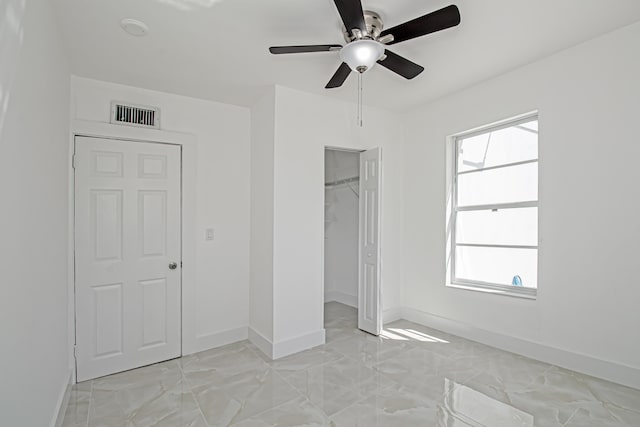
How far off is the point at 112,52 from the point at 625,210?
4103mm

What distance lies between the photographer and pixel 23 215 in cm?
143

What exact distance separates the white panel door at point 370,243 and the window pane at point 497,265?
3.20 feet

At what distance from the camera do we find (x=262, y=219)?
132 inches

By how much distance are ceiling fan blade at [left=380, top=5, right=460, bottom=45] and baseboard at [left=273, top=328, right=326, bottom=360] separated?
2753 mm

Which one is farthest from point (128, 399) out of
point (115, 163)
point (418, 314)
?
point (418, 314)

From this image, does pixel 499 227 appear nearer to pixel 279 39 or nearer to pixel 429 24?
pixel 429 24

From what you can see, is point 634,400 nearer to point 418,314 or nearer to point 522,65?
point 418,314

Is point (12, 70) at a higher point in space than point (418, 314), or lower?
higher

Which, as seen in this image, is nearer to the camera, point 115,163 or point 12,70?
point 12,70

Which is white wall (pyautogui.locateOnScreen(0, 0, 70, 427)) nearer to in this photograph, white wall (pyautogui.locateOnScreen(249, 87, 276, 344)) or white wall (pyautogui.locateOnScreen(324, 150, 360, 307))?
white wall (pyautogui.locateOnScreen(249, 87, 276, 344))

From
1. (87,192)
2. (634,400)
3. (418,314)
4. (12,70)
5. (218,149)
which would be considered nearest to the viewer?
(12,70)

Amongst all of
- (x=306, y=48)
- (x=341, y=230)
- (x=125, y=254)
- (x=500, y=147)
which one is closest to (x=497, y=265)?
(x=500, y=147)

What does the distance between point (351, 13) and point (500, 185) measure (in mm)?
2459

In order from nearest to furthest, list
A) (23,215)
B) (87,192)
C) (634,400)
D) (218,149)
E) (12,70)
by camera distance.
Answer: (12,70), (23,215), (634,400), (87,192), (218,149)
